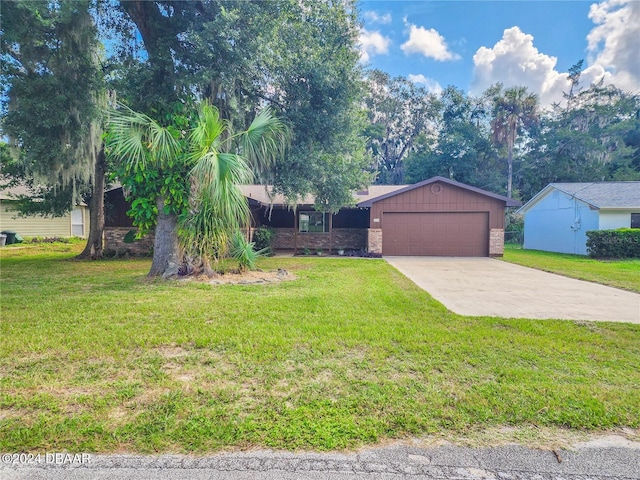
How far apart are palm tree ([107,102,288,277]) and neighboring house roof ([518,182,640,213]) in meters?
15.0

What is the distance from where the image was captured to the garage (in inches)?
531

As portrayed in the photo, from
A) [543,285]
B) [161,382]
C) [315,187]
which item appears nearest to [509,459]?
[161,382]

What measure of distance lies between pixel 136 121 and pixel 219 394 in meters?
5.96

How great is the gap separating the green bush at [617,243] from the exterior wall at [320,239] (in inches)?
373

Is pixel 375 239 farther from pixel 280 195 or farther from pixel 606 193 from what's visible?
pixel 606 193

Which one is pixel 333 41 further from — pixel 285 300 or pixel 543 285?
pixel 543 285

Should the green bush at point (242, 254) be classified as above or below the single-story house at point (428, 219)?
below

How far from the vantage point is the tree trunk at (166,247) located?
7.66 m

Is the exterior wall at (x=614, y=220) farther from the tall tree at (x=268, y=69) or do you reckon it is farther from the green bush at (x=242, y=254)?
the green bush at (x=242, y=254)

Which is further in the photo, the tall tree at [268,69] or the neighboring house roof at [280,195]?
the neighboring house roof at [280,195]

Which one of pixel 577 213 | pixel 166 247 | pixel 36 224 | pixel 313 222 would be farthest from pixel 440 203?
pixel 36 224

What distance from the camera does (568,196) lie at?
16.1 m

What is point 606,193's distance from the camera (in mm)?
15625

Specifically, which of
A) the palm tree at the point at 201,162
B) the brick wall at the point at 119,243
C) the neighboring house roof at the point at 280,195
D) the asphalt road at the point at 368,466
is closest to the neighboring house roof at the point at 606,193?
the neighboring house roof at the point at 280,195
